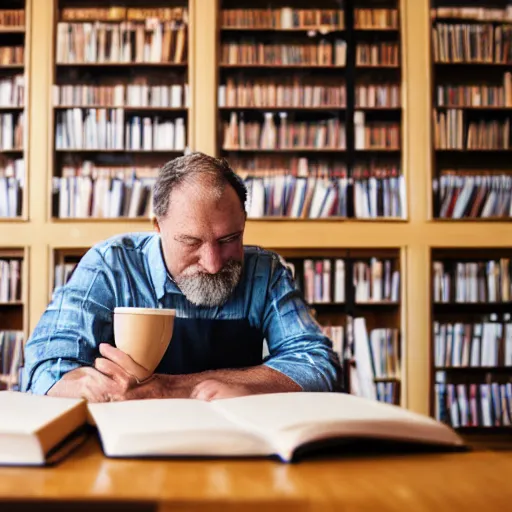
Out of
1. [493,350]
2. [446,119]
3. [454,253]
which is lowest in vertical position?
[493,350]

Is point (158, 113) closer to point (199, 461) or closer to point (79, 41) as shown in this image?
point (79, 41)

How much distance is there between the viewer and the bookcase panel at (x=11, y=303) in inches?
147

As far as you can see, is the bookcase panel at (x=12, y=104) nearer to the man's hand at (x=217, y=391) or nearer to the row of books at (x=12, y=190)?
the row of books at (x=12, y=190)

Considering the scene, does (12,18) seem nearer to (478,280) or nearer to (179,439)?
(478,280)

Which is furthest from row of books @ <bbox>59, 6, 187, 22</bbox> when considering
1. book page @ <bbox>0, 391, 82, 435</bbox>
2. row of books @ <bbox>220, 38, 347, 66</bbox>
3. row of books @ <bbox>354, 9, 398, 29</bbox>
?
book page @ <bbox>0, 391, 82, 435</bbox>

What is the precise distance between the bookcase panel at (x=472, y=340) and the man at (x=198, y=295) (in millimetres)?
2320

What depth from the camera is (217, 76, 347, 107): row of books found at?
3850 millimetres

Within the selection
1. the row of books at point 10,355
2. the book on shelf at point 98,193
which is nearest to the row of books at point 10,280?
the row of books at point 10,355

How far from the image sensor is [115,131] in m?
3.82

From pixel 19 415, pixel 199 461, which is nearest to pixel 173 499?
pixel 199 461

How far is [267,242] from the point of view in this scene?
→ 372cm

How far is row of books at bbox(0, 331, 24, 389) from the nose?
2514mm

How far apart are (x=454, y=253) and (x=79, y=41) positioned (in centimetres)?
244

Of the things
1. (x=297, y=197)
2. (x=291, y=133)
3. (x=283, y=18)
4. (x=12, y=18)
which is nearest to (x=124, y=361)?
(x=297, y=197)
